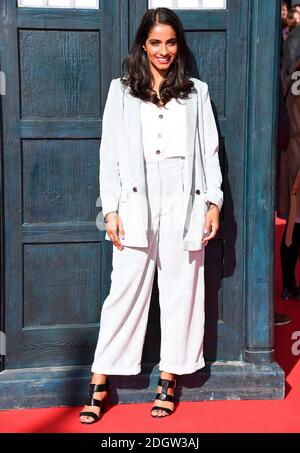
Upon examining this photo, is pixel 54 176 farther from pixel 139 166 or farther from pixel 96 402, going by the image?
pixel 96 402

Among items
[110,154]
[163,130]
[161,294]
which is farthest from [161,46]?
[161,294]

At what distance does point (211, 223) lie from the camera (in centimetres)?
371

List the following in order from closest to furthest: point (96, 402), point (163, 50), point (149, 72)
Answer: point (163, 50) < point (149, 72) < point (96, 402)

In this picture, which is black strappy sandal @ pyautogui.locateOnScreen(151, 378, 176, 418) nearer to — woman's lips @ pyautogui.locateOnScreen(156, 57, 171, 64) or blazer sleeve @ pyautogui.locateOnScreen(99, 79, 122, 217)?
blazer sleeve @ pyautogui.locateOnScreen(99, 79, 122, 217)

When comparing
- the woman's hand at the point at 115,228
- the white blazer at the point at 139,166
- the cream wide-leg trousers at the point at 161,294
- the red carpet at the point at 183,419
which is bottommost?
the red carpet at the point at 183,419

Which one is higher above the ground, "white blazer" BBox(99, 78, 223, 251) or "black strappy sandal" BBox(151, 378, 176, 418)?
"white blazer" BBox(99, 78, 223, 251)

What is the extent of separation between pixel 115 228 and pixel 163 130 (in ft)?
1.65

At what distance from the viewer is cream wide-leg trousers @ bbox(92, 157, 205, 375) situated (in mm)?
3633

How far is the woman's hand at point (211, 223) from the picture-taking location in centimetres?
370

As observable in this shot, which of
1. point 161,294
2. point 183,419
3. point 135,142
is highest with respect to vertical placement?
point 135,142

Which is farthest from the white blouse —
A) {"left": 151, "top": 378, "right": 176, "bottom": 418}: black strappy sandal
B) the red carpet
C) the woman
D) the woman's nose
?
the red carpet

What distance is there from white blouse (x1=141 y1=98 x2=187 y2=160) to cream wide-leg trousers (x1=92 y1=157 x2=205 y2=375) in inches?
1.9

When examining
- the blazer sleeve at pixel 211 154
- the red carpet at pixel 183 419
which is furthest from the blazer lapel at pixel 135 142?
the red carpet at pixel 183 419

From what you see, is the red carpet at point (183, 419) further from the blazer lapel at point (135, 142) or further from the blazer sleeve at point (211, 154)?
the blazer lapel at point (135, 142)
